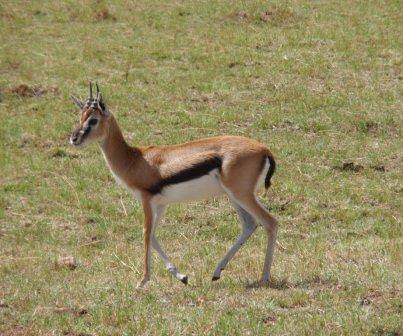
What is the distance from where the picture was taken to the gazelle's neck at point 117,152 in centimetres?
977

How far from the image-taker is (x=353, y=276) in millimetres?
8359

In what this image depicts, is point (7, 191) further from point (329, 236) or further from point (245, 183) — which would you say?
point (245, 183)

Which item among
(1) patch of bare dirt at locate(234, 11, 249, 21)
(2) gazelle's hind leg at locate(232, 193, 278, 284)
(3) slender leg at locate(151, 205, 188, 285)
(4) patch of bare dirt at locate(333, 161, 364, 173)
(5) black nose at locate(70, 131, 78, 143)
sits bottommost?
(4) patch of bare dirt at locate(333, 161, 364, 173)

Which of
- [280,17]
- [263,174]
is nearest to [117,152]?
[263,174]

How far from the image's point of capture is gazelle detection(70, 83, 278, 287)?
29.1 feet

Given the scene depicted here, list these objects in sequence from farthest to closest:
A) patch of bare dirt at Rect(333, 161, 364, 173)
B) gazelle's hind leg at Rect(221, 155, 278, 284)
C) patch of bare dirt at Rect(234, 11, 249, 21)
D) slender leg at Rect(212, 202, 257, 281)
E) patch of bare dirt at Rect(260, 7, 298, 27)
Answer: patch of bare dirt at Rect(234, 11, 249, 21), patch of bare dirt at Rect(260, 7, 298, 27), patch of bare dirt at Rect(333, 161, 364, 173), slender leg at Rect(212, 202, 257, 281), gazelle's hind leg at Rect(221, 155, 278, 284)

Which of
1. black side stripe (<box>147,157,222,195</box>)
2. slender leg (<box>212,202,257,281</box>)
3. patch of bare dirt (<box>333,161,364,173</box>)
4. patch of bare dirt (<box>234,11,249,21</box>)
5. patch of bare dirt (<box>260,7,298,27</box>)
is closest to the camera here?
black side stripe (<box>147,157,222,195</box>)

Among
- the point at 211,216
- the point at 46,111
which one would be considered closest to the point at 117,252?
the point at 211,216

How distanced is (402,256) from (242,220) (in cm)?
165

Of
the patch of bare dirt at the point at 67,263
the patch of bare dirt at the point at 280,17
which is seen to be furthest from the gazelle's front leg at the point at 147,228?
the patch of bare dirt at the point at 280,17

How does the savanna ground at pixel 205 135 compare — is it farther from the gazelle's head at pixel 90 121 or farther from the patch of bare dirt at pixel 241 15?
the gazelle's head at pixel 90 121

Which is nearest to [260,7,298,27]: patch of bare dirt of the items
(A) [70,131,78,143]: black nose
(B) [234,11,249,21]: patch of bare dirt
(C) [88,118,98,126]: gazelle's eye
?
(B) [234,11,249,21]: patch of bare dirt

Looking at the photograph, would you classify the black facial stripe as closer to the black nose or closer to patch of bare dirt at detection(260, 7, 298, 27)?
the black nose

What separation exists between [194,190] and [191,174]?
17 centimetres
